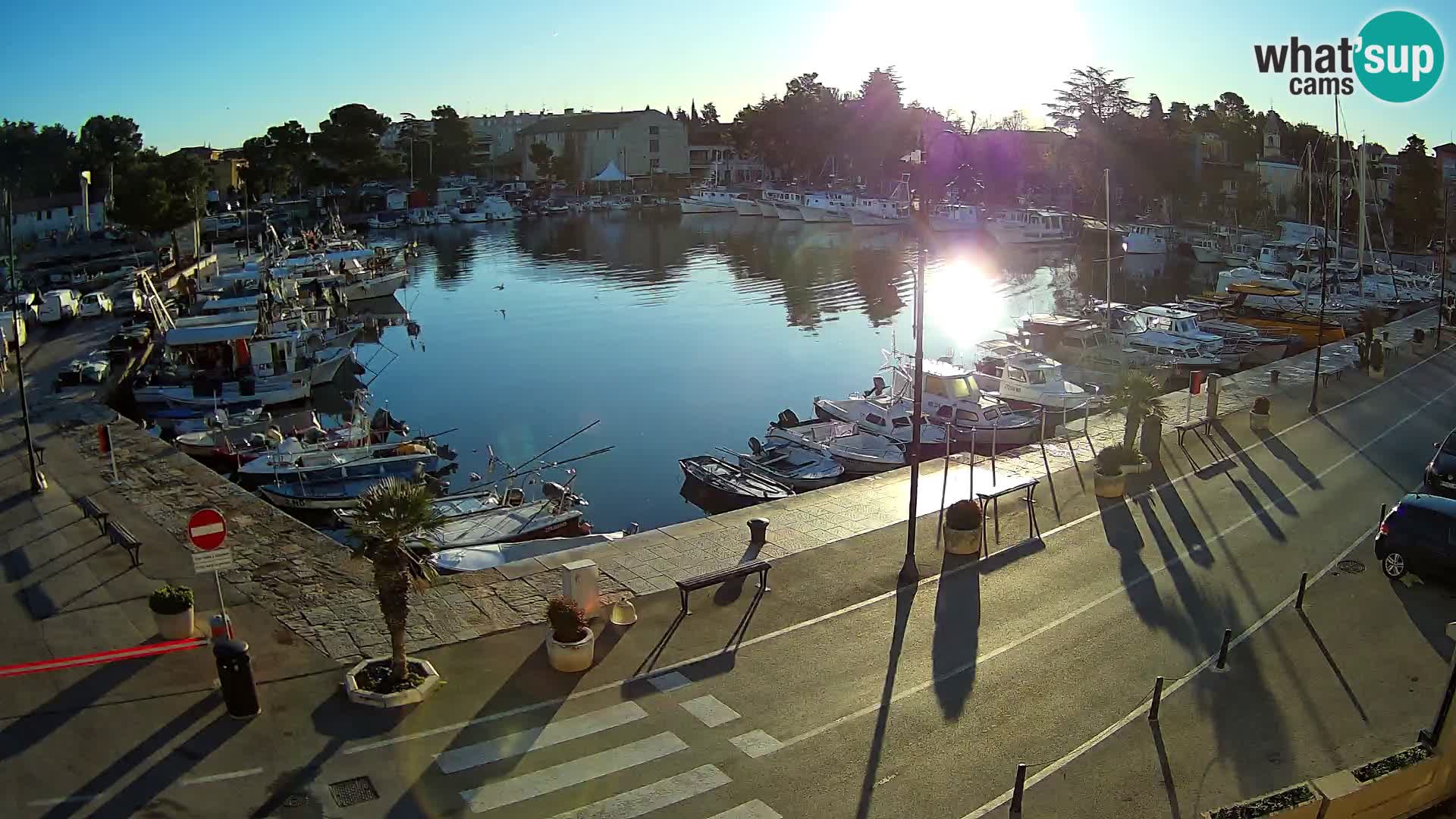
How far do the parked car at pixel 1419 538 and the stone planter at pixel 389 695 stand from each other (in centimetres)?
1541

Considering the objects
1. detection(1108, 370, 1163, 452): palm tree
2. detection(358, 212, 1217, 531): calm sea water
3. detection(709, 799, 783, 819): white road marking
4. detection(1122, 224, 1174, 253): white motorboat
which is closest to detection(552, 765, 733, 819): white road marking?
detection(709, 799, 783, 819): white road marking

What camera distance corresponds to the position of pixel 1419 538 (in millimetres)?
17250

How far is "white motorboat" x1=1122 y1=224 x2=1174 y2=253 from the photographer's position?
94312 millimetres

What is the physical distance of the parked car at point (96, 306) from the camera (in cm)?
5331

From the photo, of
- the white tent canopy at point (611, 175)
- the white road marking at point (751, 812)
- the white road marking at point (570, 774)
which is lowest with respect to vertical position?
the white road marking at point (751, 812)

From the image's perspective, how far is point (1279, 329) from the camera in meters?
51.0

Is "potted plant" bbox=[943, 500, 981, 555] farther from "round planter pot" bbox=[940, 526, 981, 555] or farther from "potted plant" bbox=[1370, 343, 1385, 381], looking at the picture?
"potted plant" bbox=[1370, 343, 1385, 381]

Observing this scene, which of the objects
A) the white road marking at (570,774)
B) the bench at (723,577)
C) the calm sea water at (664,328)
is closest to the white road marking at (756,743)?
the white road marking at (570,774)

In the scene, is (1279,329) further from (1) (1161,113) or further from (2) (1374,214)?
(1) (1161,113)

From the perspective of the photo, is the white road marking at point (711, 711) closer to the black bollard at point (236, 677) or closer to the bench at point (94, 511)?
the black bollard at point (236, 677)

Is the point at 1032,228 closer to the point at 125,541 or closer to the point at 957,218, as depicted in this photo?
the point at 957,218

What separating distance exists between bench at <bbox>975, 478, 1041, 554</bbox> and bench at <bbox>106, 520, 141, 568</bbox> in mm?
14860

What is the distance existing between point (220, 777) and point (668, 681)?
535 cm

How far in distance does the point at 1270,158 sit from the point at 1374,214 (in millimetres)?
20211
